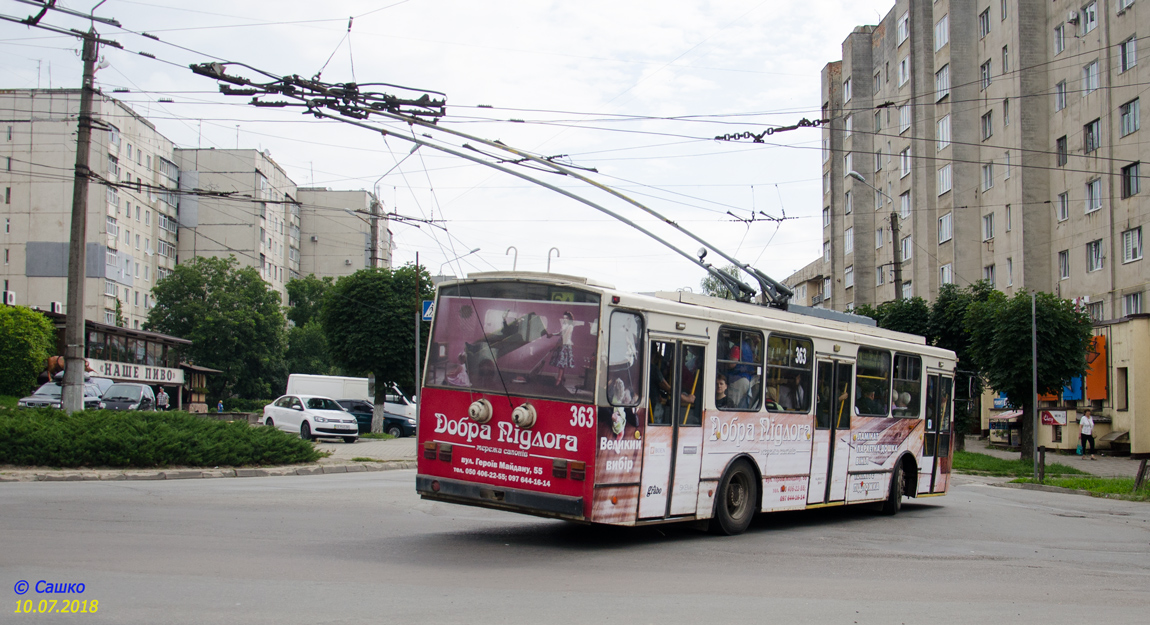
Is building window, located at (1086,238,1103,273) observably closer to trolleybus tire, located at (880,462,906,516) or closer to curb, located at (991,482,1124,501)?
curb, located at (991,482,1124,501)

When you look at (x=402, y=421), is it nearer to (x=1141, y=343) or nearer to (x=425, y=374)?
(x=1141, y=343)

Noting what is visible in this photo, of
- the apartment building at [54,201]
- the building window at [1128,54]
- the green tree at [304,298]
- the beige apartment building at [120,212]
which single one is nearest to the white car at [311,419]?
the beige apartment building at [120,212]

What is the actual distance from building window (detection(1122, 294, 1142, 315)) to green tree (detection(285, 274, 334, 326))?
7758 cm

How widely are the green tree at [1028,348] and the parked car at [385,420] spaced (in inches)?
948

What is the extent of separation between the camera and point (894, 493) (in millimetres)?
15344

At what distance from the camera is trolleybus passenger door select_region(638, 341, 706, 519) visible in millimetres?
10195

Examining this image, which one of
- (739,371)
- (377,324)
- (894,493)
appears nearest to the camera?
(739,371)

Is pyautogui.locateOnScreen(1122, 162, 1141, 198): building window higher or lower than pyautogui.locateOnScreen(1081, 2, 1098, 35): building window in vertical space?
lower

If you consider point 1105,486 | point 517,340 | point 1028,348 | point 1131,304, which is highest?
point 1131,304

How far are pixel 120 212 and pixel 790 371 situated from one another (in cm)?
7298

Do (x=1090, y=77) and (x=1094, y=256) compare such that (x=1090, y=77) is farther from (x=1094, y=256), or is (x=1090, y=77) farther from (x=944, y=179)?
(x=944, y=179)

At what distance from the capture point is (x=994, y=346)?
30859 millimetres

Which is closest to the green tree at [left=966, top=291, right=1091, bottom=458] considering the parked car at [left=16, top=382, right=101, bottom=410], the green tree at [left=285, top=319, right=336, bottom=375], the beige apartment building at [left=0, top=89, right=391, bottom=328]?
the parked car at [left=16, top=382, right=101, bottom=410]

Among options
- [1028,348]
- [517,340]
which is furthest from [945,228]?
[517,340]
